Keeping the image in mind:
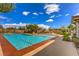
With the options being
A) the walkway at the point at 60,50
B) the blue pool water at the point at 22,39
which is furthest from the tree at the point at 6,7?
the walkway at the point at 60,50

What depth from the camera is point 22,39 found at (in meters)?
1.35

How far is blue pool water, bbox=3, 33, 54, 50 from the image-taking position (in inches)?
53.1

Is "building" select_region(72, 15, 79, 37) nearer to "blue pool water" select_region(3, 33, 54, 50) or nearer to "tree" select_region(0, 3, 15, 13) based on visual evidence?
"blue pool water" select_region(3, 33, 54, 50)

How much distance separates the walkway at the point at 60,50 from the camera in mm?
1327

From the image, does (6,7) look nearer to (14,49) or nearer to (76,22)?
(14,49)

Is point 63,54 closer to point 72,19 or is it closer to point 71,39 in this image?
point 71,39

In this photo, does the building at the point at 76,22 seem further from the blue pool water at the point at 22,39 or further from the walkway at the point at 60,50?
the blue pool water at the point at 22,39

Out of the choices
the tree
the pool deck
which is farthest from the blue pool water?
the tree

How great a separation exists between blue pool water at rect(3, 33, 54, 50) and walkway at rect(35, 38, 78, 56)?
89 mm

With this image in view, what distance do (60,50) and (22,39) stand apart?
30 cm

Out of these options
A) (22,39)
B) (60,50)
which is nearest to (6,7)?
(22,39)

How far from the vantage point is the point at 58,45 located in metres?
1.35

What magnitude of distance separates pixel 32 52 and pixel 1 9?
16.3 inches

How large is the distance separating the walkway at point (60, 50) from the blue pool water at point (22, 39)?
3.5 inches
